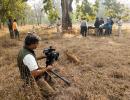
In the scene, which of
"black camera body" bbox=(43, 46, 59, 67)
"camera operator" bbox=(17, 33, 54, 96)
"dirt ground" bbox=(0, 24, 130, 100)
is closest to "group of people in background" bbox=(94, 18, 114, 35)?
"dirt ground" bbox=(0, 24, 130, 100)

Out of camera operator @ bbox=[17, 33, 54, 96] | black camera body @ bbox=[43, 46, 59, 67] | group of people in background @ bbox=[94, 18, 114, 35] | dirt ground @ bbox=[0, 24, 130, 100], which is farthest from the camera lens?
group of people in background @ bbox=[94, 18, 114, 35]

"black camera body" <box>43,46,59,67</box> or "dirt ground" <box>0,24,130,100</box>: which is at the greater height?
"black camera body" <box>43,46,59,67</box>

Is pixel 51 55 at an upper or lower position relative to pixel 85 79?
upper

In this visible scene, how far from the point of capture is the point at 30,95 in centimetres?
525

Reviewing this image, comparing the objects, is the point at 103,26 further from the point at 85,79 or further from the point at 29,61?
the point at 29,61

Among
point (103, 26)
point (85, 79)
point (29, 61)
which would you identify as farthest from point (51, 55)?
point (103, 26)

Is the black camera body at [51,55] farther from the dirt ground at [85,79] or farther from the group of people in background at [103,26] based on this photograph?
the group of people in background at [103,26]

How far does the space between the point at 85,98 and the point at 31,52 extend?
5.06ft

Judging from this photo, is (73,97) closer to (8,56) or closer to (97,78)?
(97,78)

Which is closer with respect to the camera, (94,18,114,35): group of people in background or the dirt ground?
the dirt ground

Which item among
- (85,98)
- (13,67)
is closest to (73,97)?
(85,98)

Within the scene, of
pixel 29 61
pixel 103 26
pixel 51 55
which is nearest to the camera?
pixel 29 61

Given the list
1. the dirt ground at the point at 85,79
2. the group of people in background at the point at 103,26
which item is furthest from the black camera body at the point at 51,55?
the group of people in background at the point at 103,26

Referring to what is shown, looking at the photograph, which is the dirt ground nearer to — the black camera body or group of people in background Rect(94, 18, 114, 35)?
the black camera body
